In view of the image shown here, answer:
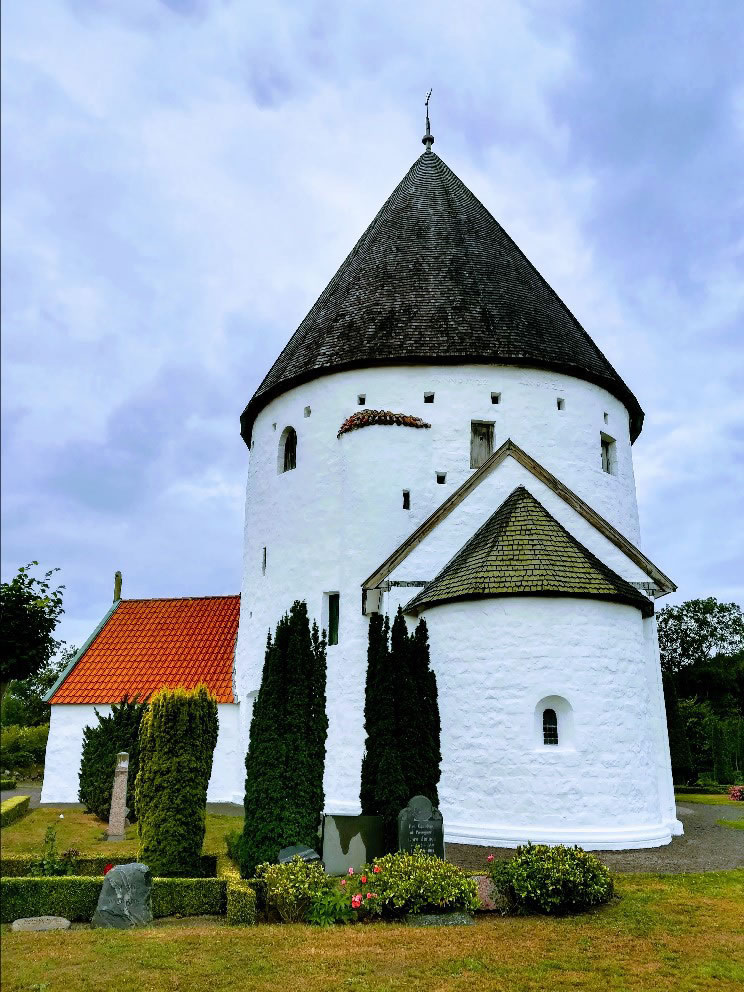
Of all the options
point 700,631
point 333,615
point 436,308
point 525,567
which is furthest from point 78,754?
point 700,631

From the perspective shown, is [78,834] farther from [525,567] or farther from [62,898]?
[525,567]

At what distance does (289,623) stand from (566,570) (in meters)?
4.66

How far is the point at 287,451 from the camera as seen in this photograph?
1806 cm

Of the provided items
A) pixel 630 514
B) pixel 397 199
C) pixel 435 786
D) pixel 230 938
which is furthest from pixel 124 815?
pixel 397 199

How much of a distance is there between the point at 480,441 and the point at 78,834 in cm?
1042

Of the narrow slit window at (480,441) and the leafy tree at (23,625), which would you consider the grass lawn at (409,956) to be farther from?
the narrow slit window at (480,441)

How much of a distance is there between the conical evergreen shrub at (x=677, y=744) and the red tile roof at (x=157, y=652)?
468 inches

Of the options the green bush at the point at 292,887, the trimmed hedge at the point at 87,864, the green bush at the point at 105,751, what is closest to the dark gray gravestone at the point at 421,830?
the green bush at the point at 292,887

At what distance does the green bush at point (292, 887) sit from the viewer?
8.16 meters

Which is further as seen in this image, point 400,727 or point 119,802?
point 119,802

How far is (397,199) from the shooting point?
20.1 m

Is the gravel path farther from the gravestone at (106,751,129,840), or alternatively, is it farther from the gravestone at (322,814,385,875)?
the gravestone at (106,751,129,840)

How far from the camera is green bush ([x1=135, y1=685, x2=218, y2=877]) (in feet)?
30.2

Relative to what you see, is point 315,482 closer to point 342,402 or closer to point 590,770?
point 342,402
